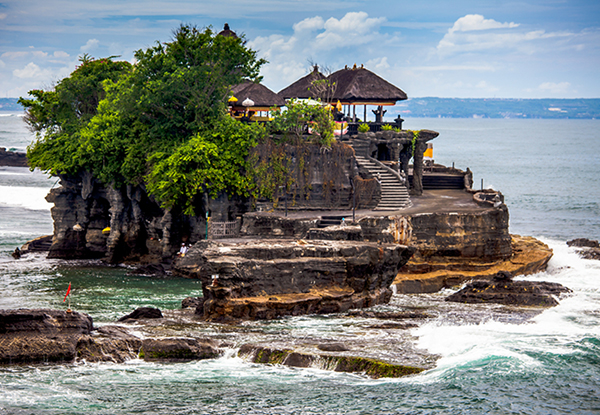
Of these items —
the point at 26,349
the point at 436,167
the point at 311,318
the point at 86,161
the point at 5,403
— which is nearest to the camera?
the point at 5,403

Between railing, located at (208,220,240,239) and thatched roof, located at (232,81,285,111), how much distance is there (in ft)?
35.3

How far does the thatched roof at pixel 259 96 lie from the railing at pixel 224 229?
1075 cm

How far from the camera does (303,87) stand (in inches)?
2165

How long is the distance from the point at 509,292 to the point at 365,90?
785 inches

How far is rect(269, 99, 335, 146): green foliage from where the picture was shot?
45.7 meters

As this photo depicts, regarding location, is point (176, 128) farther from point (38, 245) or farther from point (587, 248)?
point (587, 248)

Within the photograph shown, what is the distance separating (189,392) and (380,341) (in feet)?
25.8

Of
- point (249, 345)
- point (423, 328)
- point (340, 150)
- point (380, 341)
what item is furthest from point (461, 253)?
point (249, 345)

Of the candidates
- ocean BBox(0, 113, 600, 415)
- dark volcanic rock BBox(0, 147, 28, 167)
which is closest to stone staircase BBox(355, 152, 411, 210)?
ocean BBox(0, 113, 600, 415)

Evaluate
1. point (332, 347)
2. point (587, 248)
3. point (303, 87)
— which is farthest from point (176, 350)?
point (587, 248)

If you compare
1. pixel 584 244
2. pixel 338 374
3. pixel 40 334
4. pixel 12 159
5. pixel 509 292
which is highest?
pixel 12 159

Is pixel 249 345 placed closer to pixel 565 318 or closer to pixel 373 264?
pixel 373 264

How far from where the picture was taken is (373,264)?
3559 centimetres

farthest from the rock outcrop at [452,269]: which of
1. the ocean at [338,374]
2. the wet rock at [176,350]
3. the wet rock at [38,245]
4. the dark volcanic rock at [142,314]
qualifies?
the wet rock at [38,245]
